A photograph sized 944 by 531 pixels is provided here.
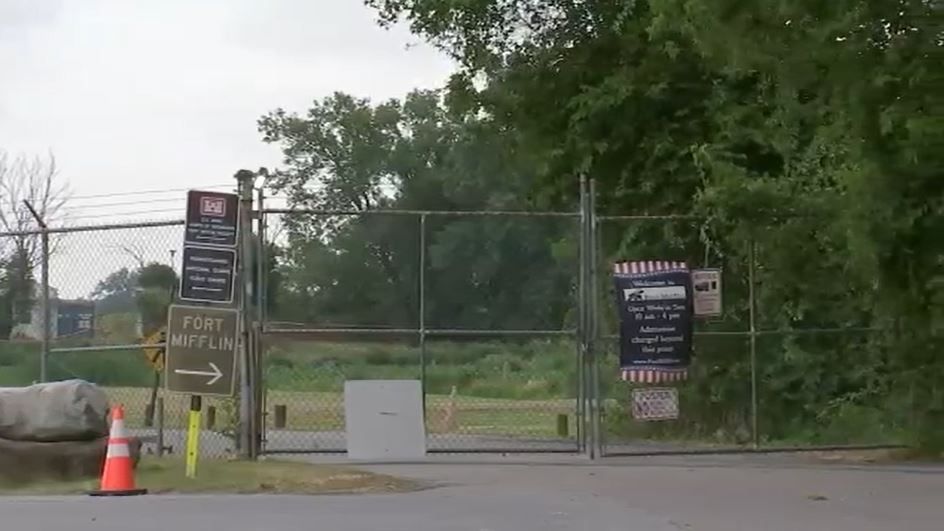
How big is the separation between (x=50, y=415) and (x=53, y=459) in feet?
1.29

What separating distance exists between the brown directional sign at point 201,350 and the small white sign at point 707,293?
196 inches

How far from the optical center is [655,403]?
14742 mm

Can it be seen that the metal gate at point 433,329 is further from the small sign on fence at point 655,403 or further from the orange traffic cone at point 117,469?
the orange traffic cone at point 117,469

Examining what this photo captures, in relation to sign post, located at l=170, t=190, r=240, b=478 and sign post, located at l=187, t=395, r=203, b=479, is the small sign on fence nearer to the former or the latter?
sign post, located at l=170, t=190, r=240, b=478

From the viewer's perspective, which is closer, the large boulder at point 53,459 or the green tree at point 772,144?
the green tree at point 772,144

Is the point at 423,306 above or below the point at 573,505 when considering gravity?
above

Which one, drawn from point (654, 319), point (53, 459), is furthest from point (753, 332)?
point (53, 459)

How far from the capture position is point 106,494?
37.2ft

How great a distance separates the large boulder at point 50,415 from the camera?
12492 millimetres

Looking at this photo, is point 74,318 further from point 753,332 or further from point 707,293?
point 753,332

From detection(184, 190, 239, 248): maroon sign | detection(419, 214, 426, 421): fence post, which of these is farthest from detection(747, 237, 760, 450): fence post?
detection(184, 190, 239, 248): maroon sign

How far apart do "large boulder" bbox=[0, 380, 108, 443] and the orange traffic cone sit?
118 centimetres

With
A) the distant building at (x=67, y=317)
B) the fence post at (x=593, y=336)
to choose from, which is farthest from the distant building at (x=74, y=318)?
the fence post at (x=593, y=336)

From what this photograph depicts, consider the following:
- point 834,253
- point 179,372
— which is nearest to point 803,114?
point 834,253
